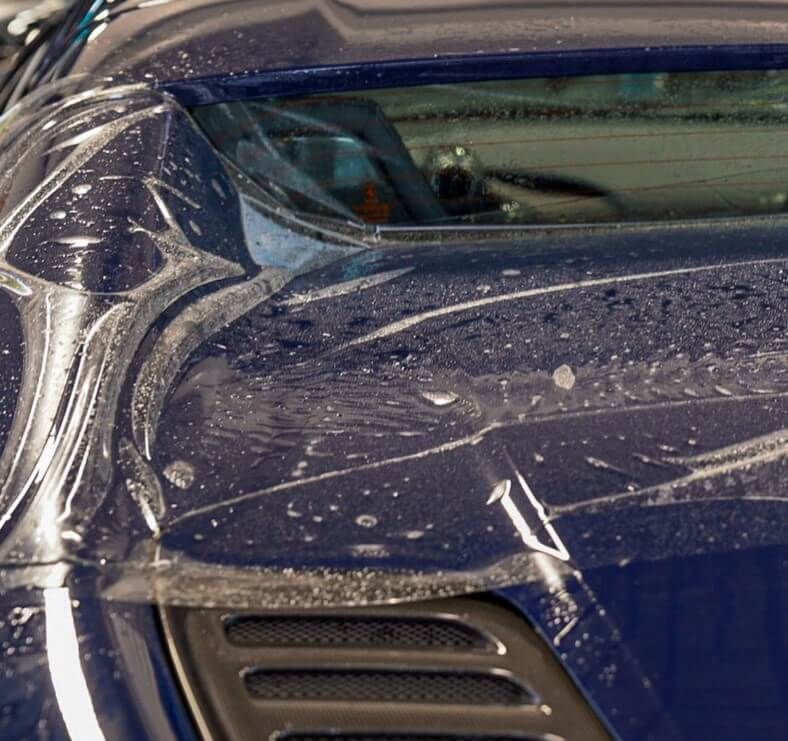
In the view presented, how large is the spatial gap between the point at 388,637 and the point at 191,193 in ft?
2.95

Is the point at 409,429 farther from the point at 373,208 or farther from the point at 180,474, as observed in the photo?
the point at 373,208

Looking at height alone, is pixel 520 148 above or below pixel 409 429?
above

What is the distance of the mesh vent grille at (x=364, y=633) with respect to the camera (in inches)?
48.4

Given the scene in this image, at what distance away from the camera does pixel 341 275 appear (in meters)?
1.85

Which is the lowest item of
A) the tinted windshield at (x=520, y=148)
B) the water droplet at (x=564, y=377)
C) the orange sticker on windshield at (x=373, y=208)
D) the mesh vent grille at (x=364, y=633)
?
the mesh vent grille at (x=364, y=633)

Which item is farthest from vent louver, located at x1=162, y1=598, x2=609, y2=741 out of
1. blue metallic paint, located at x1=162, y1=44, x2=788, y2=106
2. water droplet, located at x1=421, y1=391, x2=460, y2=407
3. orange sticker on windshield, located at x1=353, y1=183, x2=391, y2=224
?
blue metallic paint, located at x1=162, y1=44, x2=788, y2=106

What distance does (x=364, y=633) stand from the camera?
123 cm

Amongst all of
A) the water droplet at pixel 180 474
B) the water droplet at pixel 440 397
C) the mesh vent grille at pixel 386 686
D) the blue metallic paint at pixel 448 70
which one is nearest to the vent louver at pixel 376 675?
the mesh vent grille at pixel 386 686

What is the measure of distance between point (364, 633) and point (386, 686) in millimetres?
53

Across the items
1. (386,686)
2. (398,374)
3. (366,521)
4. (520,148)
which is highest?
(520,148)

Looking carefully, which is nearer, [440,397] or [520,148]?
[440,397]

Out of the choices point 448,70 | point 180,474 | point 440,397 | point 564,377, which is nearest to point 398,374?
point 440,397

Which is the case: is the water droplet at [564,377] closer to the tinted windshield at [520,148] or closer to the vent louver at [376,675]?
the vent louver at [376,675]

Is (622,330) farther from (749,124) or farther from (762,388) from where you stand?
(749,124)
